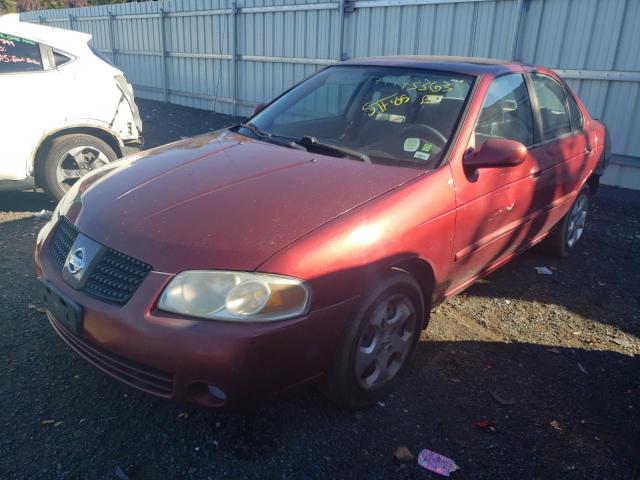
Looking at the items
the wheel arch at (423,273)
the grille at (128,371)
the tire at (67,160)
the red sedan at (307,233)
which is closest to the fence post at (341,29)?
the tire at (67,160)

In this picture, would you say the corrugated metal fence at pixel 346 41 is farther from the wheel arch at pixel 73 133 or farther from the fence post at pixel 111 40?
the wheel arch at pixel 73 133

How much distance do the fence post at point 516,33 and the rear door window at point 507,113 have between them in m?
3.95

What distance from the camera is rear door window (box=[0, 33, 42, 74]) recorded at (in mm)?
5109

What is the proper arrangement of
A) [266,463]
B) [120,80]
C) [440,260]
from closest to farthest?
1. [266,463]
2. [440,260]
3. [120,80]

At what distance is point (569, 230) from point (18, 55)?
5.52 metres

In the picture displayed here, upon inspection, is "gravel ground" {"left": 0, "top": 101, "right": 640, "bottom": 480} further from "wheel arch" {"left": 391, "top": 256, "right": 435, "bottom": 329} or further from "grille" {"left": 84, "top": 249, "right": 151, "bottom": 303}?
"grille" {"left": 84, "top": 249, "right": 151, "bottom": 303}

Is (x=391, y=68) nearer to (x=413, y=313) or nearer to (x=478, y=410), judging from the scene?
(x=413, y=313)

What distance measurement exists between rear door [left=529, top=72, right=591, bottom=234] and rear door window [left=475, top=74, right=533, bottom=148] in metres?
0.14

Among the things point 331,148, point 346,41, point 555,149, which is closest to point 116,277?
point 331,148

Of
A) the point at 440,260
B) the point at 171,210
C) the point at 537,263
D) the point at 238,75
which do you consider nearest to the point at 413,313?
the point at 440,260

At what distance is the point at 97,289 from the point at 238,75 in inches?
402

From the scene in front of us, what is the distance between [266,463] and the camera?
2270mm

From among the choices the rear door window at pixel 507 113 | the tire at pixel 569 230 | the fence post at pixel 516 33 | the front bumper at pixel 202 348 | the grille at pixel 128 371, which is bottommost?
the tire at pixel 569 230

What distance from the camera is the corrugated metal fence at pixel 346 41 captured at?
6.62m
